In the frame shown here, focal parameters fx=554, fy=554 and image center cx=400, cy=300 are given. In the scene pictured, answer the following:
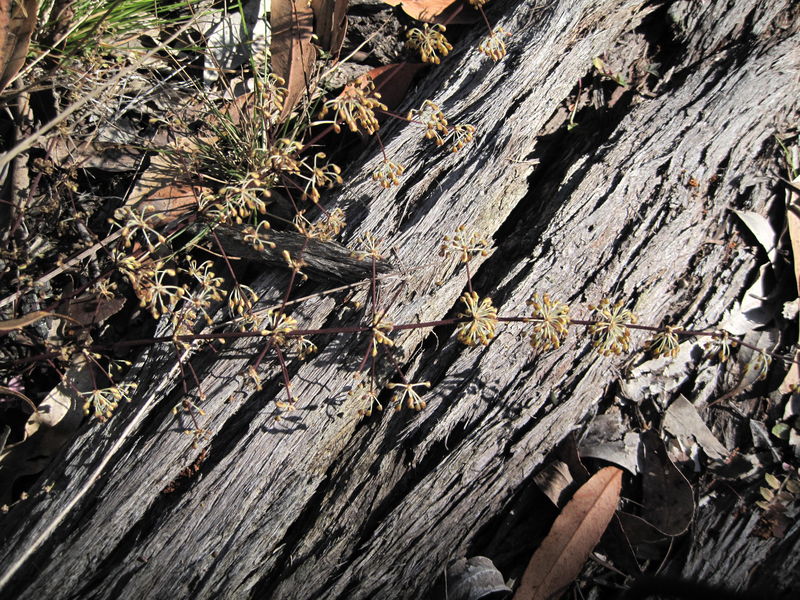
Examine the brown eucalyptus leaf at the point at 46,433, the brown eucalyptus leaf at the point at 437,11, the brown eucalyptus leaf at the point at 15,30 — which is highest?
the brown eucalyptus leaf at the point at 437,11

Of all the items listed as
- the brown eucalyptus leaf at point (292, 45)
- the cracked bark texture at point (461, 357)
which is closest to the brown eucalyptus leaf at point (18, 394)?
the cracked bark texture at point (461, 357)

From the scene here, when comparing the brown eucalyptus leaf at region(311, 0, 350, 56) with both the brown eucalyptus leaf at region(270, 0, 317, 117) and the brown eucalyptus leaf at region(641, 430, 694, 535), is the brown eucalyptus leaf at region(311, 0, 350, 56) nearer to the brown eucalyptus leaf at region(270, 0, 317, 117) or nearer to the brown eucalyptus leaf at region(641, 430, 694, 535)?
the brown eucalyptus leaf at region(270, 0, 317, 117)

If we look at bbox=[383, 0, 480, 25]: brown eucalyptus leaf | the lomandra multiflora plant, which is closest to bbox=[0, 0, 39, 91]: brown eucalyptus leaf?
the lomandra multiflora plant

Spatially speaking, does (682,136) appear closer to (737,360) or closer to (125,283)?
(737,360)

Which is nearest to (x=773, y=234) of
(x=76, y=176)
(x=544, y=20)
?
(x=544, y=20)

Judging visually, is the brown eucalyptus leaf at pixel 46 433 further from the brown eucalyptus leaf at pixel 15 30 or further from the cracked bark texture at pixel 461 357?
the brown eucalyptus leaf at pixel 15 30

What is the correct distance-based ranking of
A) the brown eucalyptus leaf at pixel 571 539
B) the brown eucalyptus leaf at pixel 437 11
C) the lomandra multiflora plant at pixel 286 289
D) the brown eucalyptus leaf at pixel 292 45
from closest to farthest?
the brown eucalyptus leaf at pixel 571 539
the lomandra multiflora plant at pixel 286 289
the brown eucalyptus leaf at pixel 292 45
the brown eucalyptus leaf at pixel 437 11

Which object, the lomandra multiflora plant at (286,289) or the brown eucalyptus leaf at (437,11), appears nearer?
the lomandra multiflora plant at (286,289)
